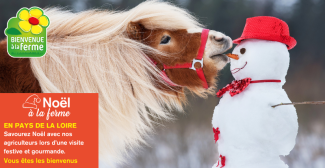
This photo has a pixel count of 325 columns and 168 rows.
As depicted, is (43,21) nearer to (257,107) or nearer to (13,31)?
(13,31)

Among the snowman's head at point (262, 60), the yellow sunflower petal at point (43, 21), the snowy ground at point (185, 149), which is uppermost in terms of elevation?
the yellow sunflower petal at point (43, 21)

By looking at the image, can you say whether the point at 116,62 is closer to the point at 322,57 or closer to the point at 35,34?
the point at 35,34

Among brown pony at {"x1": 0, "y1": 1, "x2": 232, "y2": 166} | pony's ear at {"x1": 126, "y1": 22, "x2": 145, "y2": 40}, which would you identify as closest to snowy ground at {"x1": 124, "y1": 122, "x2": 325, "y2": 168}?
brown pony at {"x1": 0, "y1": 1, "x2": 232, "y2": 166}

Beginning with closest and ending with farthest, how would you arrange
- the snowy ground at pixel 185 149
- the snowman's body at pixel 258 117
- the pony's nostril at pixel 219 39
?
the snowman's body at pixel 258 117
the pony's nostril at pixel 219 39
the snowy ground at pixel 185 149

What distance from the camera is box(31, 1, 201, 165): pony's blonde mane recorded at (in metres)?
0.65

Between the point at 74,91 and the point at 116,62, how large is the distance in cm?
13

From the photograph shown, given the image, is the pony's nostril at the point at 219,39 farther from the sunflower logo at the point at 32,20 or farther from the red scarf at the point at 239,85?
the sunflower logo at the point at 32,20

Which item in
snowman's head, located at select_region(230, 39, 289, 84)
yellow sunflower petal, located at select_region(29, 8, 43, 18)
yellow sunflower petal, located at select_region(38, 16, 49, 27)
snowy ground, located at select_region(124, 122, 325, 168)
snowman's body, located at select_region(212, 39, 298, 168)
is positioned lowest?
snowy ground, located at select_region(124, 122, 325, 168)

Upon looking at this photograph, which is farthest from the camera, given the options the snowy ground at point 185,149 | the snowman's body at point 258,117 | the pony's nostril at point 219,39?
the snowy ground at point 185,149

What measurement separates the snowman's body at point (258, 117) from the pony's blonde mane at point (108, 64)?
209 mm

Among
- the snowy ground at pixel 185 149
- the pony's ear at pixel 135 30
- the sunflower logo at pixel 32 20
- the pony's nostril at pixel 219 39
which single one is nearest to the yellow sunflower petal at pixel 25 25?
the sunflower logo at pixel 32 20

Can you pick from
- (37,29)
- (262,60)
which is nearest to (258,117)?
(262,60)

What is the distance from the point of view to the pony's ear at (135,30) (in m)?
0.69

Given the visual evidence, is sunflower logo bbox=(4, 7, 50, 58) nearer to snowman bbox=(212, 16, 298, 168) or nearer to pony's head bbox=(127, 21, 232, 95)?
pony's head bbox=(127, 21, 232, 95)
